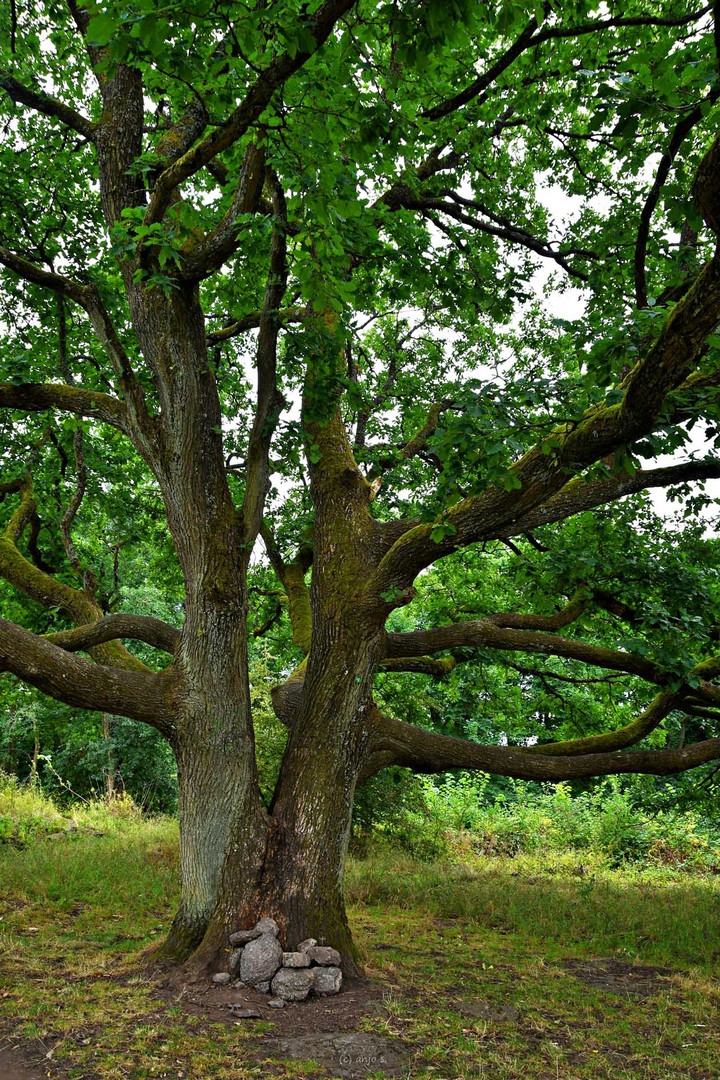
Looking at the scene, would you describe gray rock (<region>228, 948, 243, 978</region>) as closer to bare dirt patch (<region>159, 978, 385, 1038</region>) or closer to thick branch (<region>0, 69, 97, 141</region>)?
bare dirt patch (<region>159, 978, 385, 1038</region>)

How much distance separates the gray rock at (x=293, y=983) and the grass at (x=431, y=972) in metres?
0.57

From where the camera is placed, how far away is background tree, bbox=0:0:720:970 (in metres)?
3.80

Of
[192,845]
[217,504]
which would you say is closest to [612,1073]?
[192,845]

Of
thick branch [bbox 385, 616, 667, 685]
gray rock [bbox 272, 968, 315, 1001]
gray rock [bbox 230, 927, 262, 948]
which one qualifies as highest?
thick branch [bbox 385, 616, 667, 685]

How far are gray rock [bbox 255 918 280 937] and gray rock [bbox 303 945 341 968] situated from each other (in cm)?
28

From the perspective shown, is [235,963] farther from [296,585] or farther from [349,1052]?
[296,585]

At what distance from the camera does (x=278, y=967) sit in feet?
17.0

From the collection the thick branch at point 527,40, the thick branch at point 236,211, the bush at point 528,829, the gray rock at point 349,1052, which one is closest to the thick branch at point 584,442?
the thick branch at point 527,40

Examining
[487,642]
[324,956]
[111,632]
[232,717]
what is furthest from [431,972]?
[111,632]

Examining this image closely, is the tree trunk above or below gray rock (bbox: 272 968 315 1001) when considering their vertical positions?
above

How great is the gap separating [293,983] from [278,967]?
0.17 meters

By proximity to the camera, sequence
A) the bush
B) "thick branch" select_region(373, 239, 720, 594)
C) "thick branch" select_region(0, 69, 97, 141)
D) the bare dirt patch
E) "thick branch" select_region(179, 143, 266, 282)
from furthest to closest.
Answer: the bush
"thick branch" select_region(0, 69, 97, 141)
"thick branch" select_region(179, 143, 266, 282)
the bare dirt patch
"thick branch" select_region(373, 239, 720, 594)

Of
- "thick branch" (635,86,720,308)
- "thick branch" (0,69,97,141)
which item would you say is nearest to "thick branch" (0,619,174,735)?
"thick branch" (0,69,97,141)

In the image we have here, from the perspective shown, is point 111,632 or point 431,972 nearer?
point 431,972
